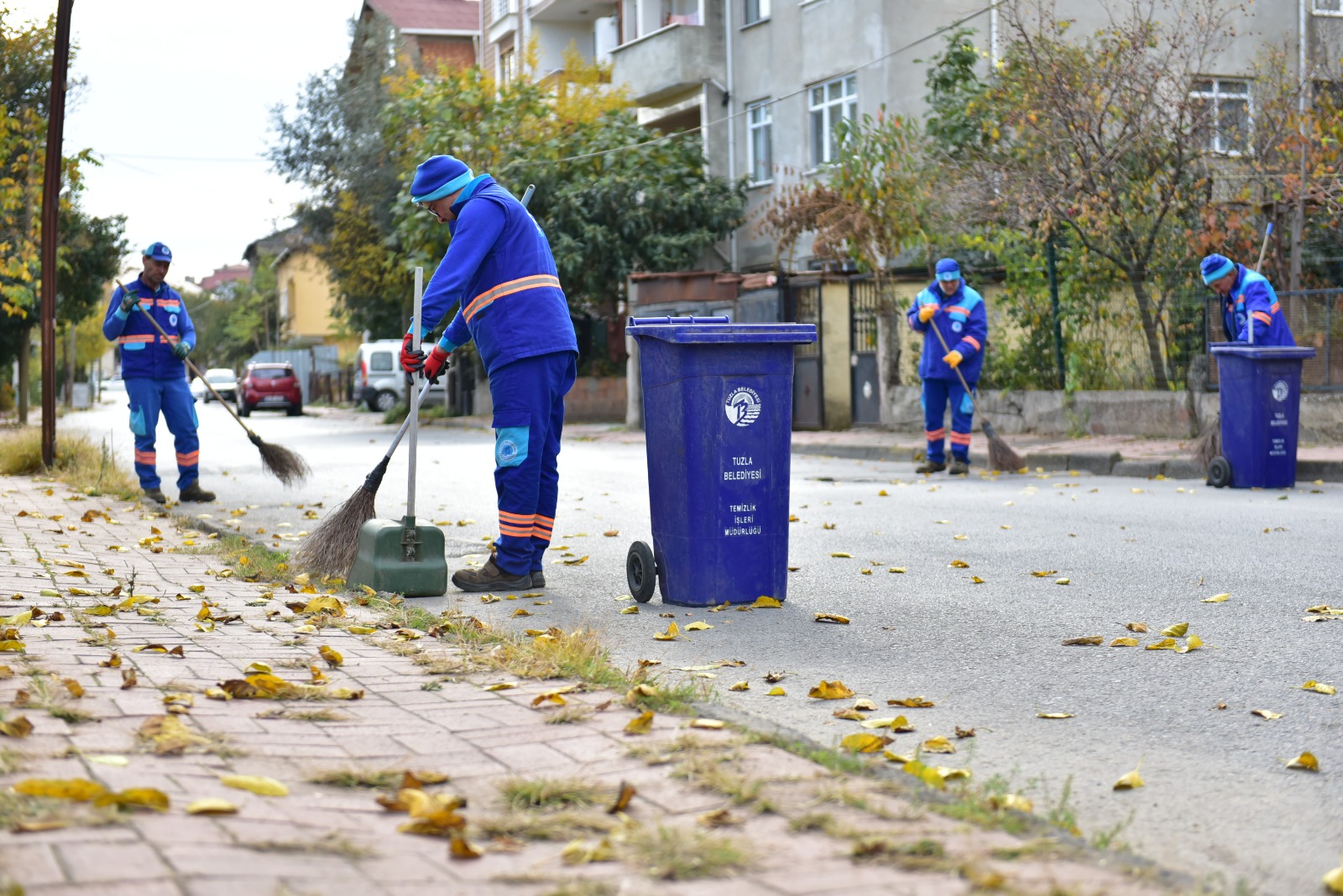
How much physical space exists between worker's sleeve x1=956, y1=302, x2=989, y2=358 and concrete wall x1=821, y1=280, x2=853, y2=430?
24.9 feet

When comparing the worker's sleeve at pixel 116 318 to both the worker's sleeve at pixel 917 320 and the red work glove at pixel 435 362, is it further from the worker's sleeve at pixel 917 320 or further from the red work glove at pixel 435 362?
the worker's sleeve at pixel 917 320

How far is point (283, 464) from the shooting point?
11.2 metres

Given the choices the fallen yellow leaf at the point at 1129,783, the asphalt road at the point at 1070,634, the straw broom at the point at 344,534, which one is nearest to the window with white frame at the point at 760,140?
the asphalt road at the point at 1070,634

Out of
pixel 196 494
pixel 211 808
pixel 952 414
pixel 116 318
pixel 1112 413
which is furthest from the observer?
pixel 1112 413

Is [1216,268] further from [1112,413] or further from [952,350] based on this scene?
[1112,413]

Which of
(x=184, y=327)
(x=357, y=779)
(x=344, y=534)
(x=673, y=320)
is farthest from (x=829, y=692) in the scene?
(x=184, y=327)

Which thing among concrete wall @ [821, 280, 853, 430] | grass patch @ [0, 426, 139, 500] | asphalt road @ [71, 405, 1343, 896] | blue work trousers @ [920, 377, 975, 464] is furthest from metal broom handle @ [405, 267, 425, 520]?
concrete wall @ [821, 280, 853, 430]

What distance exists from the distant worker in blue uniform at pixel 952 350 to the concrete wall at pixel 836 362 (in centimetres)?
753

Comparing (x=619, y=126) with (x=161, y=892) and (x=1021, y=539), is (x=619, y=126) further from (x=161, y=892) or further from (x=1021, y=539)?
(x=161, y=892)

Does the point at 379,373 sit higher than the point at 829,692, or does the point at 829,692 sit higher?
the point at 379,373

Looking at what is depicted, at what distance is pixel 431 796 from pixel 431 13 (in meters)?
53.0

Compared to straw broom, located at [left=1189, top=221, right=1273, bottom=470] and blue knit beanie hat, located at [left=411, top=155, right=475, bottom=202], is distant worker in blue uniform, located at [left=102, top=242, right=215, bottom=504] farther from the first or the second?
straw broom, located at [left=1189, top=221, right=1273, bottom=470]

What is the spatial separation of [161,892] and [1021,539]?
6.84 metres

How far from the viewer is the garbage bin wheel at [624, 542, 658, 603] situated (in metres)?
6.41
